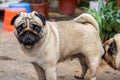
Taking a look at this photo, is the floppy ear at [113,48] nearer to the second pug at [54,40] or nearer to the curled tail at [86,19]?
the second pug at [54,40]

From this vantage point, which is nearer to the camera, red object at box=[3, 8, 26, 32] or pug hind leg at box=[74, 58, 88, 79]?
pug hind leg at box=[74, 58, 88, 79]

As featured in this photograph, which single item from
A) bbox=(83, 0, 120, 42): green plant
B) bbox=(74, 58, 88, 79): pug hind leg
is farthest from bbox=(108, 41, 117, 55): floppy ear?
bbox=(83, 0, 120, 42): green plant

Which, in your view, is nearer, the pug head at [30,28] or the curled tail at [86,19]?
the pug head at [30,28]

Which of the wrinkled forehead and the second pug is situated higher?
the wrinkled forehead

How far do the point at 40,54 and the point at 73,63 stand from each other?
177cm

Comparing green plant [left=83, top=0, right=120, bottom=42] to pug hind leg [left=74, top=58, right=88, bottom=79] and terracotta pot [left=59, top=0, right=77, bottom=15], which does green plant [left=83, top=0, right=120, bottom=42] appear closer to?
pug hind leg [left=74, top=58, right=88, bottom=79]

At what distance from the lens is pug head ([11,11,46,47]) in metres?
3.77

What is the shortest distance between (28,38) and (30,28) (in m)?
0.12

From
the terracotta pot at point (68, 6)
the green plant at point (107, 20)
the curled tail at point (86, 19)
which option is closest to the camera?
the curled tail at point (86, 19)

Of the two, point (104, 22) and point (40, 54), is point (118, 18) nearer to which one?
point (104, 22)

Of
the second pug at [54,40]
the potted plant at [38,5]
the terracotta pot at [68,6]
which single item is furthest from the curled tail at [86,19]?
the terracotta pot at [68,6]

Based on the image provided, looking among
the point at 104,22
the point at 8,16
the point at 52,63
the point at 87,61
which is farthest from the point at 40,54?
the point at 8,16

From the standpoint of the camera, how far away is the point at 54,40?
404cm

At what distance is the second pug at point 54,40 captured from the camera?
3.79 meters
